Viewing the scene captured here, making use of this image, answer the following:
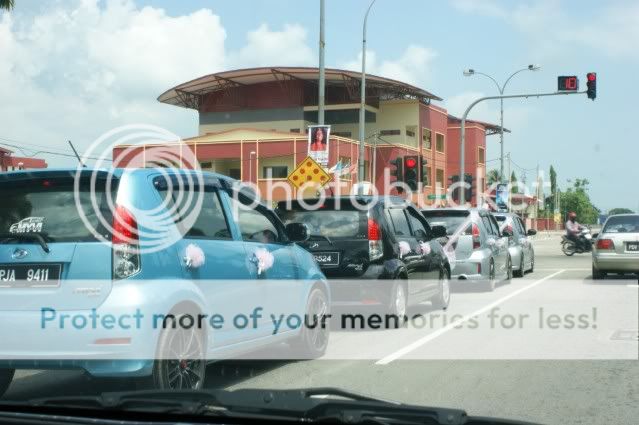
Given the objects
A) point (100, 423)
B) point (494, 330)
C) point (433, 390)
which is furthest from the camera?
point (494, 330)

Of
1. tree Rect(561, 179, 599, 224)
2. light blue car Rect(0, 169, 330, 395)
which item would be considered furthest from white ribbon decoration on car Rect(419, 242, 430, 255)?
tree Rect(561, 179, 599, 224)

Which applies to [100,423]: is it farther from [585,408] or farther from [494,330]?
[494,330]

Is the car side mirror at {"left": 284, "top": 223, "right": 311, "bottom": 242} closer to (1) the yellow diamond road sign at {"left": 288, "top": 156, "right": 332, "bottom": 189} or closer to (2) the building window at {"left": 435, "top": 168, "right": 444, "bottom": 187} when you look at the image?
(1) the yellow diamond road sign at {"left": 288, "top": 156, "right": 332, "bottom": 189}

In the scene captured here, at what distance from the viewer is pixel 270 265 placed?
741 cm

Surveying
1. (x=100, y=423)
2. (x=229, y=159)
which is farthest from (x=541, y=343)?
(x=229, y=159)

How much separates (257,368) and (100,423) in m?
4.40

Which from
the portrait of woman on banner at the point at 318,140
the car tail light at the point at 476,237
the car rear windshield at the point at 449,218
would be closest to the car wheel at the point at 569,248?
the portrait of woman on banner at the point at 318,140

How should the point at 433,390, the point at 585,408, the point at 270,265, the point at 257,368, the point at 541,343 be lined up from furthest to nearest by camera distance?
the point at 541,343 → the point at 257,368 → the point at 270,265 → the point at 433,390 → the point at 585,408

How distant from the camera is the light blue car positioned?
17.9 ft

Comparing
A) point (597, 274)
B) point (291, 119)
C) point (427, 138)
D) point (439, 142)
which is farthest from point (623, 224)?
point (439, 142)

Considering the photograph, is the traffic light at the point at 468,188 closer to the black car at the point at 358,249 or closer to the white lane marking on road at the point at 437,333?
the white lane marking on road at the point at 437,333

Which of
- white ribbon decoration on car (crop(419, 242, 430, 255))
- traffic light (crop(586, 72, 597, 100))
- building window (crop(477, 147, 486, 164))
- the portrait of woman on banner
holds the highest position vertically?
building window (crop(477, 147, 486, 164))

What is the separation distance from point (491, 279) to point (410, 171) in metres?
6.62

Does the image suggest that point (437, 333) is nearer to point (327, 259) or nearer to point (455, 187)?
point (327, 259)
